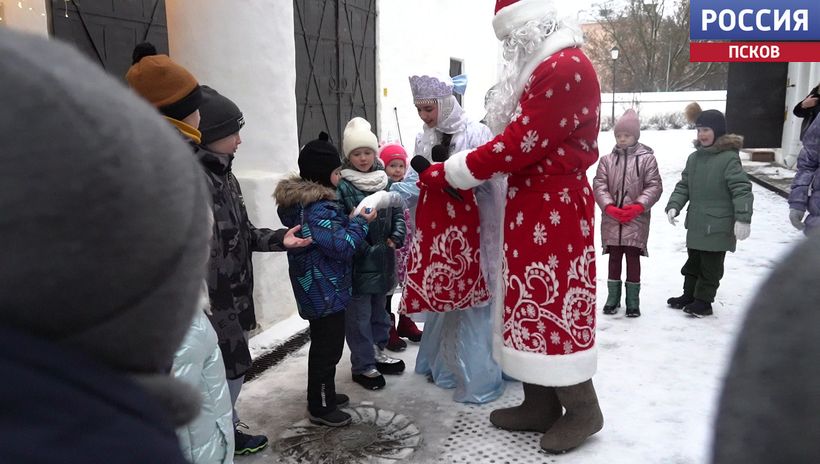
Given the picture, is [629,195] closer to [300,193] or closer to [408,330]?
[408,330]

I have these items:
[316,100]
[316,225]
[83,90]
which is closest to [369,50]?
[316,100]

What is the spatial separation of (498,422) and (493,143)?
50.6 inches

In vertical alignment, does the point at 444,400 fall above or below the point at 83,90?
below

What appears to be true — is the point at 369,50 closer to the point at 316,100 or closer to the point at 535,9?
the point at 316,100

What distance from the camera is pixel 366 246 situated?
135 inches

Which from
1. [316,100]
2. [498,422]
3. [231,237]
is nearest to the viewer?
[231,237]

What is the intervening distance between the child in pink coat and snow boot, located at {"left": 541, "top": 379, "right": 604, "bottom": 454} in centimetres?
194

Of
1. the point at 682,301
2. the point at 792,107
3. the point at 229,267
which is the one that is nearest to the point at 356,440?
the point at 229,267

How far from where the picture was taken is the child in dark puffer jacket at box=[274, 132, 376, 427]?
2.89m

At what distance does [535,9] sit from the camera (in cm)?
262

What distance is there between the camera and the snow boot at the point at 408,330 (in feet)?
13.9

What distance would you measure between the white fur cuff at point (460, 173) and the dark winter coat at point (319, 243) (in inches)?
19.1

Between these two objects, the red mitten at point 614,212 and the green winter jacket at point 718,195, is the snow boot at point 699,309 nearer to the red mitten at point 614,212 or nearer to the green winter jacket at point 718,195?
the green winter jacket at point 718,195

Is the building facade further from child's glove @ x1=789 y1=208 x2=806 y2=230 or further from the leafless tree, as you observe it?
the leafless tree
